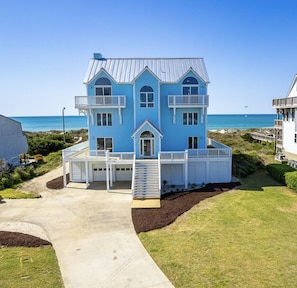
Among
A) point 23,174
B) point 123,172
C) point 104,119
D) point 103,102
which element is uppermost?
point 103,102

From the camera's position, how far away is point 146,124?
2350 cm

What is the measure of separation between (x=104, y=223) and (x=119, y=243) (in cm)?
273

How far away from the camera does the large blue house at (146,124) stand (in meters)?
23.1

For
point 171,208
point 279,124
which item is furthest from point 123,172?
point 279,124

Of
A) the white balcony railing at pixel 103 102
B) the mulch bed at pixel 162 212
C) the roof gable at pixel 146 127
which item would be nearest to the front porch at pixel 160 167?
the mulch bed at pixel 162 212

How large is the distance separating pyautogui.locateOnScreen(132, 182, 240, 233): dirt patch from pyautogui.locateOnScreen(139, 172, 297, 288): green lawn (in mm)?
533

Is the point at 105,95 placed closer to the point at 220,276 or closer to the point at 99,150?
the point at 99,150

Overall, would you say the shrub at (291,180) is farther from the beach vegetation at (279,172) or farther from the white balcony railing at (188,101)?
the white balcony railing at (188,101)

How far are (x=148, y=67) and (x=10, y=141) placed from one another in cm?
1907

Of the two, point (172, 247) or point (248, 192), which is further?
point (248, 192)

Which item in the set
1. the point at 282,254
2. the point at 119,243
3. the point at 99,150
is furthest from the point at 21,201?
the point at 282,254

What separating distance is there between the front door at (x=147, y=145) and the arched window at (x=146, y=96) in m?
2.74

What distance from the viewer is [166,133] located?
25.5m

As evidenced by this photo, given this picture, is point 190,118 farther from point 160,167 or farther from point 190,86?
point 160,167
